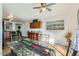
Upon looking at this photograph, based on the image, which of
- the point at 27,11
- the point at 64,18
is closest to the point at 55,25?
the point at 64,18

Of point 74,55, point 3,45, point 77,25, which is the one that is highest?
point 77,25

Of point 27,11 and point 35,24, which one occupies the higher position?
point 27,11

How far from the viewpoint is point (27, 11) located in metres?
1.44

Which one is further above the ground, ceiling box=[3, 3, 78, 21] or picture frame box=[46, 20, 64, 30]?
ceiling box=[3, 3, 78, 21]

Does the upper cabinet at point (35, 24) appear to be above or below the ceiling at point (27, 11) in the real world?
below

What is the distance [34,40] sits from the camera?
4.70ft

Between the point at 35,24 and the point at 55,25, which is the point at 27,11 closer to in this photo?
the point at 35,24

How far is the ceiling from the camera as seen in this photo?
4.66ft

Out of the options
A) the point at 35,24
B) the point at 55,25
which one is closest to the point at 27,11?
the point at 35,24

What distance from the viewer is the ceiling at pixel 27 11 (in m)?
1.42

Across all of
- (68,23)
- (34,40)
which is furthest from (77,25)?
(34,40)

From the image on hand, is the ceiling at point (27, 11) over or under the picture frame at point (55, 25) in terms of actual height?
over

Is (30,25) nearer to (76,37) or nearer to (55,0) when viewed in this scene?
(55,0)

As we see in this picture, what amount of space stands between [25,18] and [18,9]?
0.43 feet
